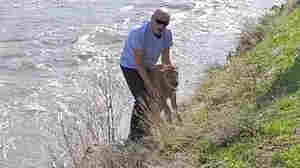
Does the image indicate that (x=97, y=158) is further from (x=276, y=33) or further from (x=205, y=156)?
(x=276, y=33)

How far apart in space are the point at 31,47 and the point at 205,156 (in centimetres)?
875

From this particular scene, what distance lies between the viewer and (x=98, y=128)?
7.53 m

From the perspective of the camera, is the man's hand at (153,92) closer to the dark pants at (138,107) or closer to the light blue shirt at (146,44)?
the dark pants at (138,107)

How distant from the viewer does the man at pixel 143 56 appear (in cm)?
717

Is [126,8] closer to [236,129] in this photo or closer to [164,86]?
[164,86]

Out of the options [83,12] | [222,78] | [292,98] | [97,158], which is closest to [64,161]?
[97,158]

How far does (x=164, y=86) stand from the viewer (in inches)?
307

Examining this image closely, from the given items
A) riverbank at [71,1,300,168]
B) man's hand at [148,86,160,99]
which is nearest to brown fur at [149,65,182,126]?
man's hand at [148,86,160,99]

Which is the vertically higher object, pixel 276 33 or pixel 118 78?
pixel 276 33

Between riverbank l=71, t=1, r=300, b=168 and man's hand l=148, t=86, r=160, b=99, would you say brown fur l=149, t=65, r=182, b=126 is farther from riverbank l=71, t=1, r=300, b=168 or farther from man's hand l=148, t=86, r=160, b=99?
riverbank l=71, t=1, r=300, b=168

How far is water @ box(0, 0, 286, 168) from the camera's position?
9.60 metres

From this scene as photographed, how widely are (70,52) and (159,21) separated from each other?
24.7 feet

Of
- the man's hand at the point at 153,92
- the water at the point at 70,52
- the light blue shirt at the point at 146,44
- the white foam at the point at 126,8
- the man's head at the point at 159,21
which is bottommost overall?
the water at the point at 70,52

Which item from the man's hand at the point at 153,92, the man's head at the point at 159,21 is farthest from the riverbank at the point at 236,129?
the man's head at the point at 159,21
